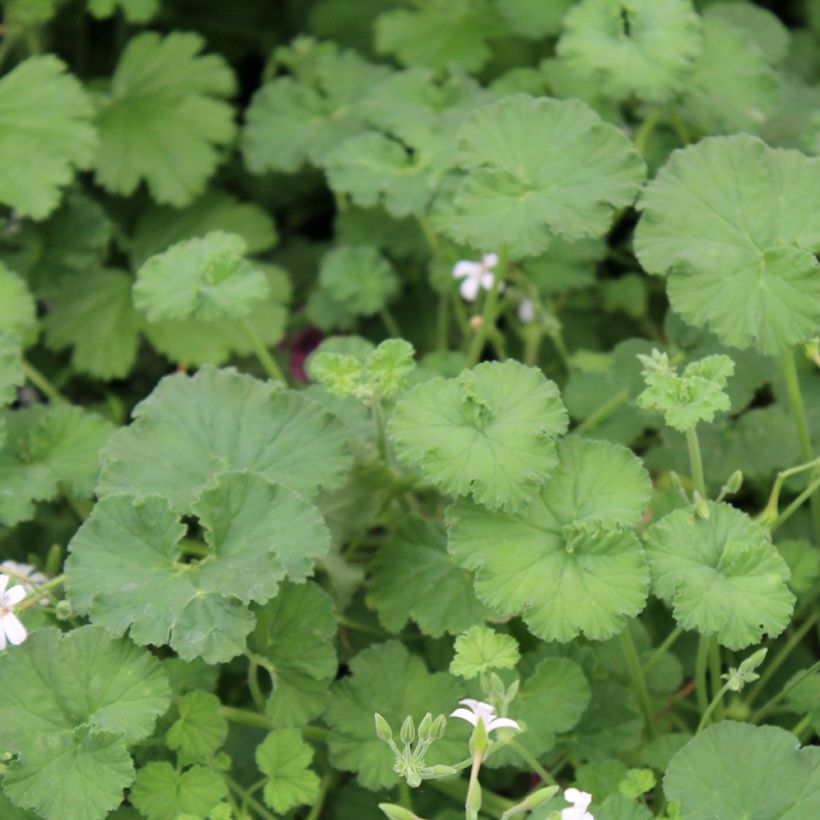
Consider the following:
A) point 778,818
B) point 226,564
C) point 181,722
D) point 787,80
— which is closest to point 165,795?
point 181,722

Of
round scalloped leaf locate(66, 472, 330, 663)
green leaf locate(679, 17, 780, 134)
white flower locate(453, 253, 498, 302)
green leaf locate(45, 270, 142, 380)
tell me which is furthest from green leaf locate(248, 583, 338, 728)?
green leaf locate(679, 17, 780, 134)

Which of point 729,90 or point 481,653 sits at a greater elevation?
point 729,90

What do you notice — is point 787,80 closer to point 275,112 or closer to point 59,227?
point 275,112

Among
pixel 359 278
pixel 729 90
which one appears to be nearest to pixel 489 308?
pixel 359 278

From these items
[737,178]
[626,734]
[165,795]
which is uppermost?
[737,178]

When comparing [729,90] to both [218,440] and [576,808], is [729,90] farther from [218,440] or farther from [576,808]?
[576,808]

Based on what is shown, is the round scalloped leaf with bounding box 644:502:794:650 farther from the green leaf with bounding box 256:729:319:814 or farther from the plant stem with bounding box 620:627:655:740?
the green leaf with bounding box 256:729:319:814
